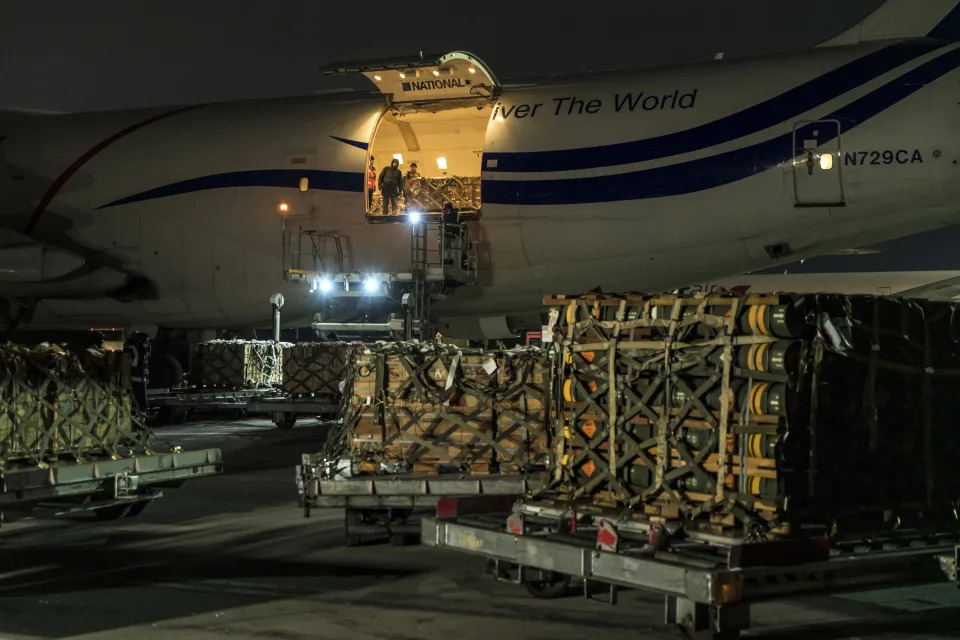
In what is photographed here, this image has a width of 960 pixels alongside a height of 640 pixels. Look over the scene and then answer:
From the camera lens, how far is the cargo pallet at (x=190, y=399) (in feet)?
72.7

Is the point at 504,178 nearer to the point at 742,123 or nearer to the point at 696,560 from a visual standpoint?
the point at 742,123

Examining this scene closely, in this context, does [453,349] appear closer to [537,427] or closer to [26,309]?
[537,427]

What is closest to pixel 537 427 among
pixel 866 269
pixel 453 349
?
pixel 453 349

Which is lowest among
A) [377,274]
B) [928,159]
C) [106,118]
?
[377,274]

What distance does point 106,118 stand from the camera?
20.1m

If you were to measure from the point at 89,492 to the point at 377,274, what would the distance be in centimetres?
890

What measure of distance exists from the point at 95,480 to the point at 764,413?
5870 mm

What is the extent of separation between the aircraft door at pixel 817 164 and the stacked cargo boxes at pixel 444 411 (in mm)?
6570

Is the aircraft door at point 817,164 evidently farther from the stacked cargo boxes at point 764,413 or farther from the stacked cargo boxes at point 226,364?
the stacked cargo boxes at point 226,364

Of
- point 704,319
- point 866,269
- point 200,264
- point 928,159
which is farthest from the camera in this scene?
point 866,269

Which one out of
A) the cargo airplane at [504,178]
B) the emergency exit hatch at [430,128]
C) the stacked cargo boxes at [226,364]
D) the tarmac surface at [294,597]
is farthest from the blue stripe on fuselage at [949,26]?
the stacked cargo boxes at [226,364]

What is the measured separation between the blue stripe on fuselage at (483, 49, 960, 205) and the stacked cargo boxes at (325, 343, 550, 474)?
20.8ft

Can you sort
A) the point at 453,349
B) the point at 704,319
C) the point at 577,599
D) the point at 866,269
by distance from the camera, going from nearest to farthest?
1. the point at 704,319
2. the point at 577,599
3. the point at 453,349
4. the point at 866,269

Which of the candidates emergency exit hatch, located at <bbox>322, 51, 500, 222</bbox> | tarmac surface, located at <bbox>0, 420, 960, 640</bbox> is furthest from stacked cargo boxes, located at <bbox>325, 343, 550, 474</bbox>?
emergency exit hatch, located at <bbox>322, 51, 500, 222</bbox>
